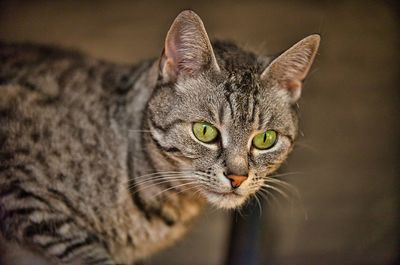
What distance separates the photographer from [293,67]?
1.92 m

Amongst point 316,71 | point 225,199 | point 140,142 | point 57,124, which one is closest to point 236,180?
point 225,199

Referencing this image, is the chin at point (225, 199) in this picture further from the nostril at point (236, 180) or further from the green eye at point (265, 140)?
the green eye at point (265, 140)

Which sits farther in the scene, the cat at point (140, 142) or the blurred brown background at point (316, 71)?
the blurred brown background at point (316, 71)

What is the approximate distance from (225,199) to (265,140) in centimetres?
22

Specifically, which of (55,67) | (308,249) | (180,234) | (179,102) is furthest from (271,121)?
(308,249)

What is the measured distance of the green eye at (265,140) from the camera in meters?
1.88

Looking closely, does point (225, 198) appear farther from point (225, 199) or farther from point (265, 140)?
point (265, 140)

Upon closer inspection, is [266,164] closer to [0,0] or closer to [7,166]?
[7,166]

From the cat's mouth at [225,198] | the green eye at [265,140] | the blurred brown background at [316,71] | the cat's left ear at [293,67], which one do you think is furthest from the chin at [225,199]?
the blurred brown background at [316,71]

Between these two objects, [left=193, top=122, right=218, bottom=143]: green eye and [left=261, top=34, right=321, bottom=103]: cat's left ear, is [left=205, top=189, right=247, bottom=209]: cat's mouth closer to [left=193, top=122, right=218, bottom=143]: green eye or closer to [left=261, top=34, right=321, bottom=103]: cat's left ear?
[left=193, top=122, right=218, bottom=143]: green eye

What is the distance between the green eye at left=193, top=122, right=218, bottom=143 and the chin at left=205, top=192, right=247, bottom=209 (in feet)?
0.54

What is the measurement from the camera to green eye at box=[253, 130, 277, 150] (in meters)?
1.88

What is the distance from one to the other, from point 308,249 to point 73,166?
1420 mm

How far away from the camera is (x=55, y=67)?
223 centimetres
